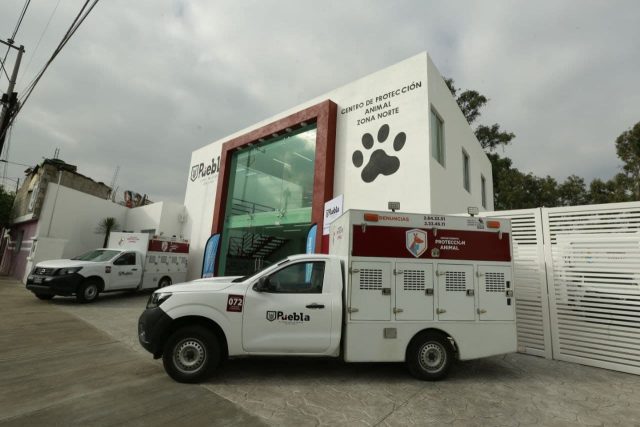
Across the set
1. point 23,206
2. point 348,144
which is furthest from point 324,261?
point 23,206

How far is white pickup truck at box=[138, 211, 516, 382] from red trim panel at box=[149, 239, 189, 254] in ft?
36.9

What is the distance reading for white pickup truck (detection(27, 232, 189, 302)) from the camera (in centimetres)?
1109

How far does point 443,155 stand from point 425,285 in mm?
8492

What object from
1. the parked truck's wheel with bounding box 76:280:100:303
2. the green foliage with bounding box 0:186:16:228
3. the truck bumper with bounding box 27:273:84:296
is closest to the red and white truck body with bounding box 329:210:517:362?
the truck bumper with bounding box 27:273:84:296

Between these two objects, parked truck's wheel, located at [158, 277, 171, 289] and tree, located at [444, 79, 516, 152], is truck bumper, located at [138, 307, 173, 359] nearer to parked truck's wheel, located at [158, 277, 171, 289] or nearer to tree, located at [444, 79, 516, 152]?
parked truck's wheel, located at [158, 277, 171, 289]

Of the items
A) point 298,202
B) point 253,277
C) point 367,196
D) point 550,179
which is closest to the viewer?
point 253,277

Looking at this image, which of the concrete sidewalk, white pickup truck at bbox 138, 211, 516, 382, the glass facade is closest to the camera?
the concrete sidewalk

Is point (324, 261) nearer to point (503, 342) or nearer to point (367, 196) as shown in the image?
point (503, 342)

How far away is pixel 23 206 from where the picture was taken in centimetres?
2270

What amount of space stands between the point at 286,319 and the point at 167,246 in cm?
1296

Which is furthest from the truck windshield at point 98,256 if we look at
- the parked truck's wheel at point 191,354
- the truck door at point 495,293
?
the truck door at point 495,293

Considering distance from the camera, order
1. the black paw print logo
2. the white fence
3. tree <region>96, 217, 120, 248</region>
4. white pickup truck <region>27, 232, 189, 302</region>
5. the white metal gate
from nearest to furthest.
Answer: the white fence, the white metal gate, white pickup truck <region>27, 232, 189, 302</region>, the black paw print logo, tree <region>96, 217, 120, 248</region>

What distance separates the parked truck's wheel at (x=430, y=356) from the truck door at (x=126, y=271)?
473 inches

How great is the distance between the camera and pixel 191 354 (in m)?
4.86
